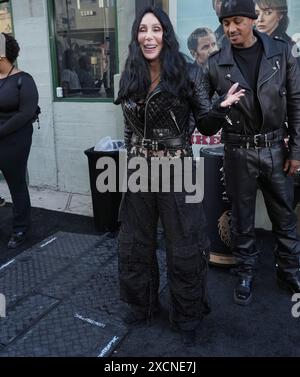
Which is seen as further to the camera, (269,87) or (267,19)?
(267,19)

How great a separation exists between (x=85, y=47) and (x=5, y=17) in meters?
1.40

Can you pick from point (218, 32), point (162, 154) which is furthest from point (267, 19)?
point (162, 154)

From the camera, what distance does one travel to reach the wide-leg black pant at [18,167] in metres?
4.10

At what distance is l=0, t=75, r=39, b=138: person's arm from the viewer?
3.97 m

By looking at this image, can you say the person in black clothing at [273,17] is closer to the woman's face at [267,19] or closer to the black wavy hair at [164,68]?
the woman's face at [267,19]

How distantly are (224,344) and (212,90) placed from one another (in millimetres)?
1767

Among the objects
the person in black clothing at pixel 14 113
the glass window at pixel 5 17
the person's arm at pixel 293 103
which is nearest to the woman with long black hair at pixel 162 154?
the person's arm at pixel 293 103

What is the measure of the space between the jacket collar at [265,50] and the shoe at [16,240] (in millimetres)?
2666

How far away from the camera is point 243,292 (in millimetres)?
3254

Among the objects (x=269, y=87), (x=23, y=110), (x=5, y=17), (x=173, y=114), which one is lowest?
(x=23, y=110)

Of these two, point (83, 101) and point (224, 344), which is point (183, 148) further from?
point (83, 101)

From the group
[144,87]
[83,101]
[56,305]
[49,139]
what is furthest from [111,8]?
[56,305]

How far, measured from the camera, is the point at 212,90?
123 inches

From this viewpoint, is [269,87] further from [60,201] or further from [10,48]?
[60,201]
